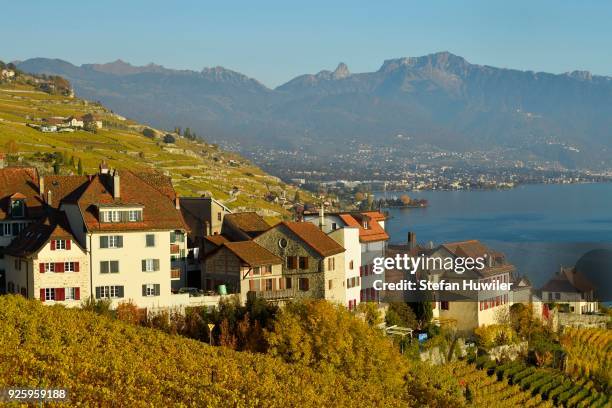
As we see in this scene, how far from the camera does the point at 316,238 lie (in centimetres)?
3662

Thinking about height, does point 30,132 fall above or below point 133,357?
above

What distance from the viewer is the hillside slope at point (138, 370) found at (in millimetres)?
17188

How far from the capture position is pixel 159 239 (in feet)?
107

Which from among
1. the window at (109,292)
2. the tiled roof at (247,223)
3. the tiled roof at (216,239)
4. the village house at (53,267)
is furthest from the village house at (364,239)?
the village house at (53,267)

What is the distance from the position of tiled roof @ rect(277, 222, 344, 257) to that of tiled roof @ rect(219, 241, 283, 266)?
3.95ft

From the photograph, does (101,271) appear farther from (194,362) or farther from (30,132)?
(30,132)

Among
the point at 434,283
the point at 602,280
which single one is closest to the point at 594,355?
the point at 434,283

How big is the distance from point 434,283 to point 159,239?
13.1m

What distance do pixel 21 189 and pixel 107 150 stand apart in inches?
2251

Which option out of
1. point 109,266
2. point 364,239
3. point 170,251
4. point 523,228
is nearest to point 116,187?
point 109,266

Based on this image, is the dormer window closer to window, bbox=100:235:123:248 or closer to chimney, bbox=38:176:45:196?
chimney, bbox=38:176:45:196

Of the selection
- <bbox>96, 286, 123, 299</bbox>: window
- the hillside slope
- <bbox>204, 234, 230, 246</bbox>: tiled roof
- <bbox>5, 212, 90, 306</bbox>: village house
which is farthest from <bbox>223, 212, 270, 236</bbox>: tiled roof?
the hillside slope

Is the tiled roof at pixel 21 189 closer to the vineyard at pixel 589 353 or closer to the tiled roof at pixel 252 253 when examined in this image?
the tiled roof at pixel 252 253

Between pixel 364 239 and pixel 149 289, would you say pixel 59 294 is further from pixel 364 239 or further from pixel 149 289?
pixel 364 239
